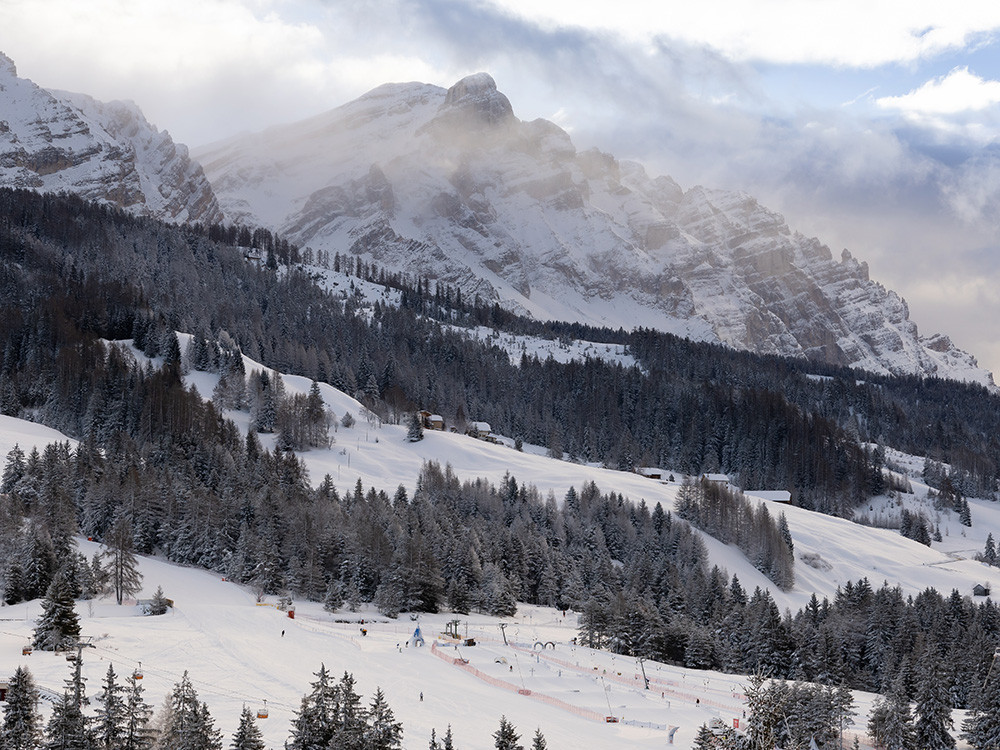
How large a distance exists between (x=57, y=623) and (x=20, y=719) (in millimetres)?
19095

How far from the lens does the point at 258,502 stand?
3905 inches

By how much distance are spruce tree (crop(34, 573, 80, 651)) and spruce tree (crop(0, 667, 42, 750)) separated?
17016mm

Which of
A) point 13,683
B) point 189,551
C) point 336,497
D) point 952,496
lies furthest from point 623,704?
point 952,496

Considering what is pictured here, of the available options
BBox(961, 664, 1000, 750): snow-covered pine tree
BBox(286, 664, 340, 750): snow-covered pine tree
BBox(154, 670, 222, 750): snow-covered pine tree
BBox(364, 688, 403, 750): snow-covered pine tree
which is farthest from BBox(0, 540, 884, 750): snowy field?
BBox(961, 664, 1000, 750): snow-covered pine tree

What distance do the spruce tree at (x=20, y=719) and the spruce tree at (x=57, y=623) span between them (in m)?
17.0

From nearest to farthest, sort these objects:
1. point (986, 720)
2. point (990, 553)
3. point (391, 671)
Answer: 1. point (986, 720)
2. point (391, 671)
3. point (990, 553)

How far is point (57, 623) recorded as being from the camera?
180ft

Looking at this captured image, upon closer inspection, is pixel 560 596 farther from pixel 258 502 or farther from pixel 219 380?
pixel 219 380

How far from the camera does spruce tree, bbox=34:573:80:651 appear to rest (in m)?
54.2

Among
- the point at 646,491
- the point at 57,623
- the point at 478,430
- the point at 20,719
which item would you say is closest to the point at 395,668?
the point at 57,623

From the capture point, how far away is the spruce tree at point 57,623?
54219 mm

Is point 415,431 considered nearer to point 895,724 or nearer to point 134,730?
point 895,724

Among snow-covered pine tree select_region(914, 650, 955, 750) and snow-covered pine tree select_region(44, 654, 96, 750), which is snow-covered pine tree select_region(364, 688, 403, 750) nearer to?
snow-covered pine tree select_region(44, 654, 96, 750)

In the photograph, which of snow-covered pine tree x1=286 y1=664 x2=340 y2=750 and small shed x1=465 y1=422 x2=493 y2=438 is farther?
small shed x1=465 y1=422 x2=493 y2=438
